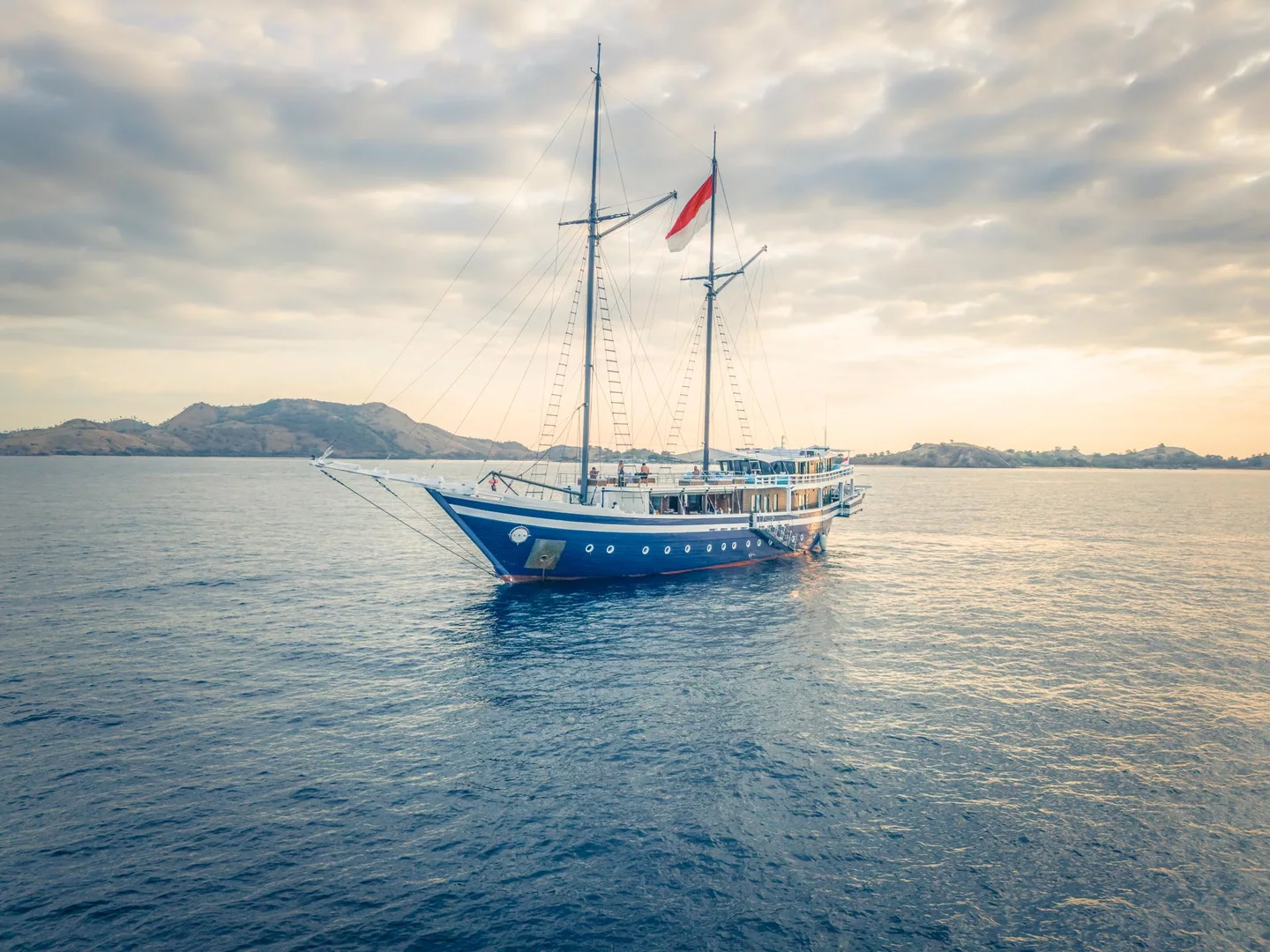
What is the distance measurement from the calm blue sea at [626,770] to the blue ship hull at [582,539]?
227cm

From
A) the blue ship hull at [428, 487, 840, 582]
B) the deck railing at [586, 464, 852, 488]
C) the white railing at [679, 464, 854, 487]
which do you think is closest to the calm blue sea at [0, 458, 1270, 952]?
the blue ship hull at [428, 487, 840, 582]

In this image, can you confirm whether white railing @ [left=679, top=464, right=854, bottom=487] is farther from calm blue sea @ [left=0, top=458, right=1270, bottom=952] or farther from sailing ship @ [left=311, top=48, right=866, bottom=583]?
calm blue sea @ [left=0, top=458, right=1270, bottom=952]

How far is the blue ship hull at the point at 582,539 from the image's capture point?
4059 cm

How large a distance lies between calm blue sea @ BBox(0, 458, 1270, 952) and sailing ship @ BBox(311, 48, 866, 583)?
9.74 feet

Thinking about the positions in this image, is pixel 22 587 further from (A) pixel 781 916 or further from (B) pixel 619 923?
→ (A) pixel 781 916

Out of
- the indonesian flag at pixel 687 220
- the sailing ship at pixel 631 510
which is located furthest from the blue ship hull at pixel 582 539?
the indonesian flag at pixel 687 220

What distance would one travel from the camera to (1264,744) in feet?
69.7

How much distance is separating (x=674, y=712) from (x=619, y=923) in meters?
10.6

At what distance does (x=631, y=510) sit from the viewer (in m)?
46.5

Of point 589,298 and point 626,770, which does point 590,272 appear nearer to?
point 589,298

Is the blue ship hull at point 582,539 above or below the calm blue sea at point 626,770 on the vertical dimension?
above

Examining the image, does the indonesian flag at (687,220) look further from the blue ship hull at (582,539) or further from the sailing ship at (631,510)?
the blue ship hull at (582,539)

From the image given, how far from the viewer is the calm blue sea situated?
42.4 ft

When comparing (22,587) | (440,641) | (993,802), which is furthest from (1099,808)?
(22,587)
